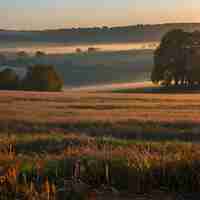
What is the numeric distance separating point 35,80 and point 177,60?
16.6 meters

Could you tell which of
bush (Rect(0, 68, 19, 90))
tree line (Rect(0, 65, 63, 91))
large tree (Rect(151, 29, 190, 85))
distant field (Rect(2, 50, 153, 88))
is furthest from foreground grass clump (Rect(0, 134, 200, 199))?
distant field (Rect(2, 50, 153, 88))

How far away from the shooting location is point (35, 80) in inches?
2886

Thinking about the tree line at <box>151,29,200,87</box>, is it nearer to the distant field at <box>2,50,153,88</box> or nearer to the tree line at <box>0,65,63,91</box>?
the tree line at <box>0,65,63,91</box>

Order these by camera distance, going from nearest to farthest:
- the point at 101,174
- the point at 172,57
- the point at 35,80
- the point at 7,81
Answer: the point at 101,174, the point at 35,80, the point at 172,57, the point at 7,81

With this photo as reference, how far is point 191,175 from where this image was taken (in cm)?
847

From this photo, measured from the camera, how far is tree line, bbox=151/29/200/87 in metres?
73.5

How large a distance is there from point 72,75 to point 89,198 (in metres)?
126

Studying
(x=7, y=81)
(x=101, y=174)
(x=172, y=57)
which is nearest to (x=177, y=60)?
(x=172, y=57)

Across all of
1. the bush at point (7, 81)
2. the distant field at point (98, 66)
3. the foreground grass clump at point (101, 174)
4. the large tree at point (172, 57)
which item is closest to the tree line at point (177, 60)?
the large tree at point (172, 57)

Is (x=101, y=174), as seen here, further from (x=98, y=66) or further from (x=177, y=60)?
(x=98, y=66)

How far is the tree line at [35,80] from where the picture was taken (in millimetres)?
72188

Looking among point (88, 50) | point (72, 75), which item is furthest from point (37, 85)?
point (88, 50)

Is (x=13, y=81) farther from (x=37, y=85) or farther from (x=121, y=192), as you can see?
(x=121, y=192)

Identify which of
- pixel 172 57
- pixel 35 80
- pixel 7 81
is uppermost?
pixel 172 57
